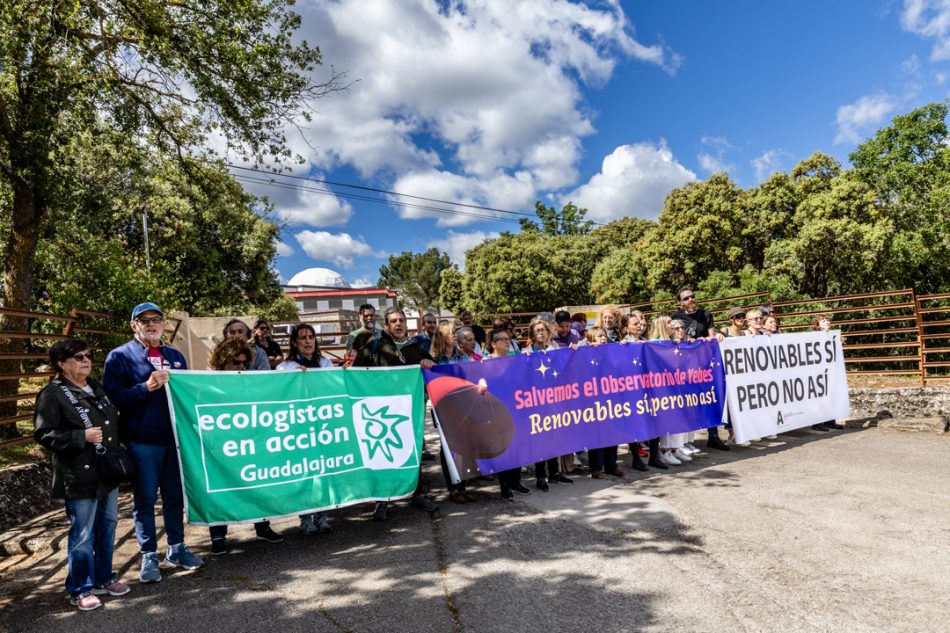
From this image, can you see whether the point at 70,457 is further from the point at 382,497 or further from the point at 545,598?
the point at 545,598

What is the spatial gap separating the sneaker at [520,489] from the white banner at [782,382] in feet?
10.8

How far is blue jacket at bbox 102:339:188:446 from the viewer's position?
12.8ft

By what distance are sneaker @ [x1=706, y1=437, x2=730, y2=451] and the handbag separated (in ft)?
22.2

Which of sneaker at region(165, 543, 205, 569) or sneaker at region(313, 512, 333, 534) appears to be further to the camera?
sneaker at region(313, 512, 333, 534)

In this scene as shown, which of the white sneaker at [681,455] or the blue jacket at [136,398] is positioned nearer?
the blue jacket at [136,398]

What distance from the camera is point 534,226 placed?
6419 cm

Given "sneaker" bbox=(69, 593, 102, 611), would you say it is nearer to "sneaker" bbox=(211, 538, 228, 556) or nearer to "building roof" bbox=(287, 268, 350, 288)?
"sneaker" bbox=(211, 538, 228, 556)

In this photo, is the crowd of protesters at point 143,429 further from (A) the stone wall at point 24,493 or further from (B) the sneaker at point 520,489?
(A) the stone wall at point 24,493

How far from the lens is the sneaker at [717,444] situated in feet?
23.8

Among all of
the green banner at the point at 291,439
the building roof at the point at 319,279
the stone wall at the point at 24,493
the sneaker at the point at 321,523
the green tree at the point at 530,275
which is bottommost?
the sneaker at the point at 321,523

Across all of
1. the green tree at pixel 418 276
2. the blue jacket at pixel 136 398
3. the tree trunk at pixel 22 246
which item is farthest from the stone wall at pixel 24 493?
the green tree at pixel 418 276

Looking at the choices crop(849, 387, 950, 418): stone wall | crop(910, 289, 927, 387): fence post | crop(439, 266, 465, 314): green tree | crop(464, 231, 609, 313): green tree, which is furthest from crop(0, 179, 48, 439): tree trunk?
crop(439, 266, 465, 314): green tree

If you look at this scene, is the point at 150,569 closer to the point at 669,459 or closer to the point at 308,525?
the point at 308,525

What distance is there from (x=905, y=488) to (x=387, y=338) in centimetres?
541
